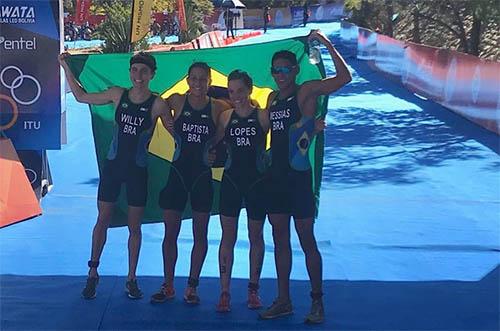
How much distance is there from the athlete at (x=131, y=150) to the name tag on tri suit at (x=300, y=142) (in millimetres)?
903

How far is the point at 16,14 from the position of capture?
7.77m

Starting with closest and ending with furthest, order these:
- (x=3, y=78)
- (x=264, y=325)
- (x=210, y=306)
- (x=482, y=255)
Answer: (x=264, y=325) → (x=210, y=306) → (x=482, y=255) → (x=3, y=78)

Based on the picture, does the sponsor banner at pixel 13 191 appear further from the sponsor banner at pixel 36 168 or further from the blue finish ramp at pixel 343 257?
the sponsor banner at pixel 36 168

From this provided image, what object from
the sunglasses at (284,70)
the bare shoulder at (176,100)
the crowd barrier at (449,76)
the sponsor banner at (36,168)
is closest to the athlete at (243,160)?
the sunglasses at (284,70)

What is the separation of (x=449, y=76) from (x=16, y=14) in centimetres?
1087

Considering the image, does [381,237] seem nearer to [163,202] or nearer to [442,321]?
[442,321]

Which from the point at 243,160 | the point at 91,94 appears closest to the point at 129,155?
the point at 91,94

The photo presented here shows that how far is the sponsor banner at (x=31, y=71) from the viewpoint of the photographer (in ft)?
25.6

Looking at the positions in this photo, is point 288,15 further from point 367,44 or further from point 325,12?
point 367,44

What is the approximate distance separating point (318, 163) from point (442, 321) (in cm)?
150

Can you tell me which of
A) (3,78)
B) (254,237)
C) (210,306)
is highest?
(3,78)

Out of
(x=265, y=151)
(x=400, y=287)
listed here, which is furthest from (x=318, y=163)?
(x=400, y=287)

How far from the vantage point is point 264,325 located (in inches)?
199

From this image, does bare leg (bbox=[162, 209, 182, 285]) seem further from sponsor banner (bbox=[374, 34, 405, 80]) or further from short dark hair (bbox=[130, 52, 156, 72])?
sponsor banner (bbox=[374, 34, 405, 80])
